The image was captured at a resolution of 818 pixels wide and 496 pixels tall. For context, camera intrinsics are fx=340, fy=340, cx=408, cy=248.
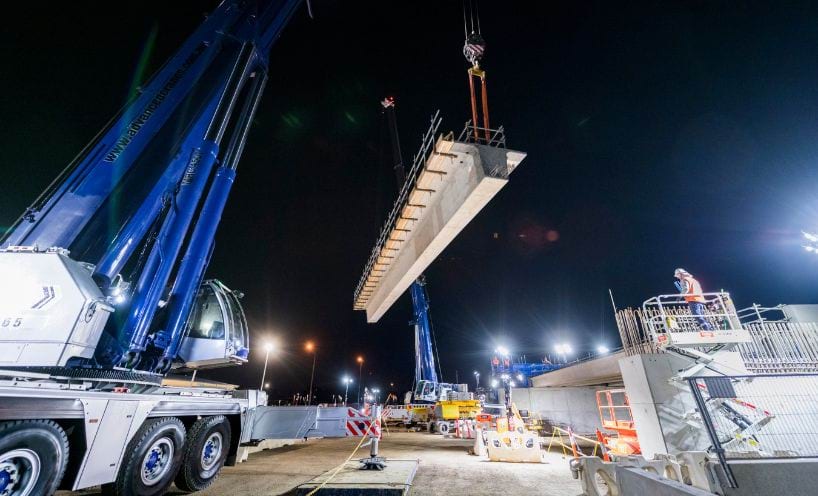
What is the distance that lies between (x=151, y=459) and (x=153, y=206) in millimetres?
4352

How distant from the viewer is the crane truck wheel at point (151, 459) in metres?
4.91

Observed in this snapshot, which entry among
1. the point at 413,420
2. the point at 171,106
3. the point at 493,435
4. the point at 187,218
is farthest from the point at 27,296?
the point at 413,420

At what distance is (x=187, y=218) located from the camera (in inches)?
282

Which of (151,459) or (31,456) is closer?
(31,456)

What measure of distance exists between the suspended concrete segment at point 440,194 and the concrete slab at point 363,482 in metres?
5.05

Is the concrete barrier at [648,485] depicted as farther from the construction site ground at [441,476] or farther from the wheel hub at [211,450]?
the wheel hub at [211,450]

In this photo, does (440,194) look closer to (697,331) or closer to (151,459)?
(151,459)

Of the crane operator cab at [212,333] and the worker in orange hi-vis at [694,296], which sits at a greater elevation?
the worker in orange hi-vis at [694,296]

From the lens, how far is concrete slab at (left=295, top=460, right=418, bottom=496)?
5.21 m

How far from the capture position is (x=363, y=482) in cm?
583

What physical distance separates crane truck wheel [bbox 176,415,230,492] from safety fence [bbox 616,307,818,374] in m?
11.7

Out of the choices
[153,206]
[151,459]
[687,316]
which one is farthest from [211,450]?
[687,316]

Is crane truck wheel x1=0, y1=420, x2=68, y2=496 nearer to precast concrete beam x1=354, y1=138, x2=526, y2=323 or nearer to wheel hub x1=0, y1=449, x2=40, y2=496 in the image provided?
wheel hub x1=0, y1=449, x2=40, y2=496

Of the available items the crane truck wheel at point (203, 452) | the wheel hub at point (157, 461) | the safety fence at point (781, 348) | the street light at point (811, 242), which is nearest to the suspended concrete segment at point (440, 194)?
the crane truck wheel at point (203, 452)
